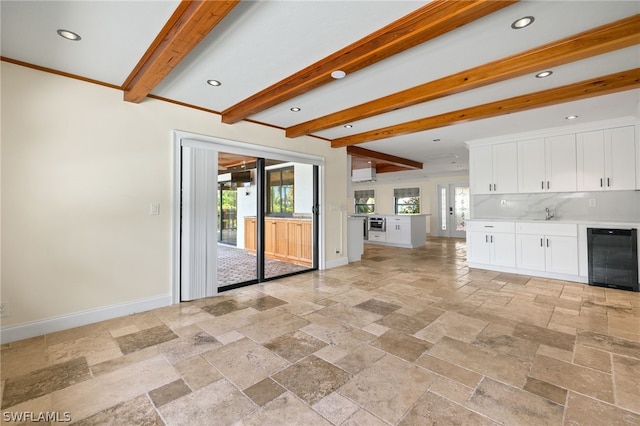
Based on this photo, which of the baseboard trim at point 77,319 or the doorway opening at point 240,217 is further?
the doorway opening at point 240,217

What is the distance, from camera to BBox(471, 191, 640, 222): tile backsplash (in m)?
4.39

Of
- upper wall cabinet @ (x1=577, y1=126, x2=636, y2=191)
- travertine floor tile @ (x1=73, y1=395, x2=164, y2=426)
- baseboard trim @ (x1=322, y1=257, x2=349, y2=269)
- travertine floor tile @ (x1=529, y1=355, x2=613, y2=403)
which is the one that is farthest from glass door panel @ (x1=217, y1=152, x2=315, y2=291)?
upper wall cabinet @ (x1=577, y1=126, x2=636, y2=191)

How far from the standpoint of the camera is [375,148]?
627cm

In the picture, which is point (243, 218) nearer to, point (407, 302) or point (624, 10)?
point (407, 302)

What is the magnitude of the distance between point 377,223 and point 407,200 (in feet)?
11.9

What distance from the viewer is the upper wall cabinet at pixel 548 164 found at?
4637 millimetres

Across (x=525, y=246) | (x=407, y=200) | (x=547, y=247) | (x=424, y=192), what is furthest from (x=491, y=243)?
(x=407, y=200)

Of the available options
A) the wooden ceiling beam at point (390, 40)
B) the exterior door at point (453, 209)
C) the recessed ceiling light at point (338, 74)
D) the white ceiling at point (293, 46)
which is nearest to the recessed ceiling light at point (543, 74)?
the white ceiling at point (293, 46)

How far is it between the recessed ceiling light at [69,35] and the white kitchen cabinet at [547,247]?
608 cm

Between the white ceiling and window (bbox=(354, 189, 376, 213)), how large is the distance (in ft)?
30.1

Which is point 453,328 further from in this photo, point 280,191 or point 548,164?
point 280,191

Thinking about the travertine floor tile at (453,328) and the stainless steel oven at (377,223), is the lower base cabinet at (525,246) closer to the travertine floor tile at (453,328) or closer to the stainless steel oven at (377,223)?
the travertine floor tile at (453,328)

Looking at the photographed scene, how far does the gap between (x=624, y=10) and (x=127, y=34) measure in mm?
3538

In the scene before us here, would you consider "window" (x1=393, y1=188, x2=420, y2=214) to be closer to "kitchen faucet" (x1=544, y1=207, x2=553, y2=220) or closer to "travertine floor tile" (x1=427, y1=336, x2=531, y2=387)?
"kitchen faucet" (x1=544, y1=207, x2=553, y2=220)
